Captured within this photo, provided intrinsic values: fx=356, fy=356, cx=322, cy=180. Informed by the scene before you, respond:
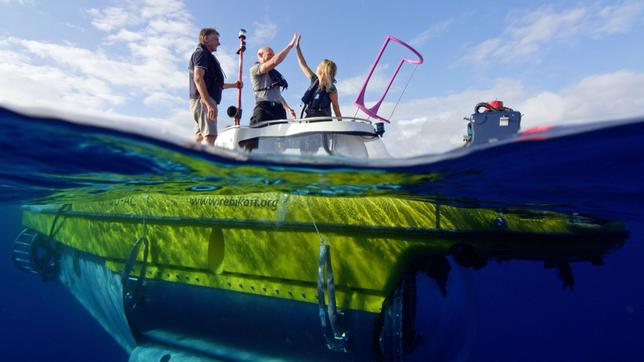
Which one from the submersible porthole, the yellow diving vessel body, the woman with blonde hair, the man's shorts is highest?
the woman with blonde hair

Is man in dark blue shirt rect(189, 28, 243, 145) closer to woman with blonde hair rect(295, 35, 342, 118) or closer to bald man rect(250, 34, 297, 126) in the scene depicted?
bald man rect(250, 34, 297, 126)

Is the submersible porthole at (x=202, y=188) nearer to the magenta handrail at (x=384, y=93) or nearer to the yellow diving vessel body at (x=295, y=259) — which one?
the yellow diving vessel body at (x=295, y=259)

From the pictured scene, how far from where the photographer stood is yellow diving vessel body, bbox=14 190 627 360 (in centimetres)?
494

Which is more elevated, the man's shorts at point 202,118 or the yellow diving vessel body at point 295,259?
the man's shorts at point 202,118

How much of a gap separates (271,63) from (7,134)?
11.8ft

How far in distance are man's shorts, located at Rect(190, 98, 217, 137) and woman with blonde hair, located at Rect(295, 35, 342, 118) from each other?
4.64 feet

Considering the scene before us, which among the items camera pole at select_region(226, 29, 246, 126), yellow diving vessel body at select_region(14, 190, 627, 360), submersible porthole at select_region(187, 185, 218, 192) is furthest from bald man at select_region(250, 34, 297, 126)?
submersible porthole at select_region(187, 185, 218, 192)

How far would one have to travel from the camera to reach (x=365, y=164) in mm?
4742

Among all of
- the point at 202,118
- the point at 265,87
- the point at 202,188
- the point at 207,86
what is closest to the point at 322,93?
the point at 265,87

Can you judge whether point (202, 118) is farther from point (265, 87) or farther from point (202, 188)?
point (202, 188)

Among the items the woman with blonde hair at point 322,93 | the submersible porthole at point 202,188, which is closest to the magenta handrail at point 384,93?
the woman with blonde hair at point 322,93

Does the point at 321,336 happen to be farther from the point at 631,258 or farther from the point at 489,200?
the point at 631,258

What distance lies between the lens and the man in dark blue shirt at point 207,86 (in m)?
5.28

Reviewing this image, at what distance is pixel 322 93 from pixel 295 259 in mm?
2538
